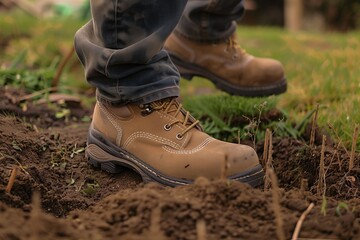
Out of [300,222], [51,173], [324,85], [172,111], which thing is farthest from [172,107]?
[324,85]

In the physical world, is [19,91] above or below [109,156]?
below

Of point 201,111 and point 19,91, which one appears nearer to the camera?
point 201,111

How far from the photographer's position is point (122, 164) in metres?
2.16

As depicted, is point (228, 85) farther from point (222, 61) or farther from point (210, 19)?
point (210, 19)

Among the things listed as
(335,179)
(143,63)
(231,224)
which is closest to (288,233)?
(231,224)

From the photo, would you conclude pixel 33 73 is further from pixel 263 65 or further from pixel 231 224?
pixel 231 224

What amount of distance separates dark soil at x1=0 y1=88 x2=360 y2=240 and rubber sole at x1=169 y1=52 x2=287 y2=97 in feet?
1.85

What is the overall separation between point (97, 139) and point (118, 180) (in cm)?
17

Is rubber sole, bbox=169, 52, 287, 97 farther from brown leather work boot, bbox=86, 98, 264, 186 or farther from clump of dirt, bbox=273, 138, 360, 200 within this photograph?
brown leather work boot, bbox=86, 98, 264, 186

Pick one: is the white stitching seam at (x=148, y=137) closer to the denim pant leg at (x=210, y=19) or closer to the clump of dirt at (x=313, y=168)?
the clump of dirt at (x=313, y=168)

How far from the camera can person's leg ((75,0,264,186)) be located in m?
2.01

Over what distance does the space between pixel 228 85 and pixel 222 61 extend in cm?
12

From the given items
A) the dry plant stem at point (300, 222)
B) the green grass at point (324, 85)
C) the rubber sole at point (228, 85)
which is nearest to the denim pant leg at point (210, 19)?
the rubber sole at point (228, 85)

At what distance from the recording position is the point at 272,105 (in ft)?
9.43
